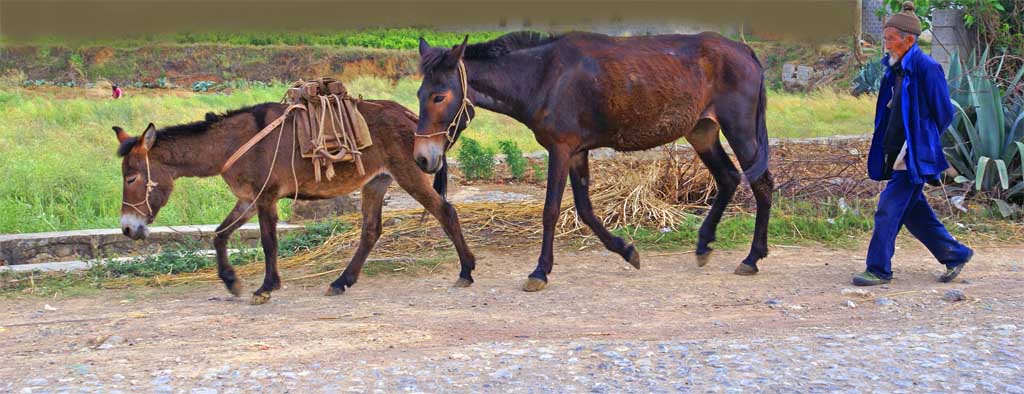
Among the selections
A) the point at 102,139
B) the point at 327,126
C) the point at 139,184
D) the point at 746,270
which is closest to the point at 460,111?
the point at 327,126

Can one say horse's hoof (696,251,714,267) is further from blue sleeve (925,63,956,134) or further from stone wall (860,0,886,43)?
stone wall (860,0,886,43)

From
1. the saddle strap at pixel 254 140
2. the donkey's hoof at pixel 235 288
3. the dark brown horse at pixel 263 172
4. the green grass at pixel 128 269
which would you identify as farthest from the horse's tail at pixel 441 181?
the green grass at pixel 128 269

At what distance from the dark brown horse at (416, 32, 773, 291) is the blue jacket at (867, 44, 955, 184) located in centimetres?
108

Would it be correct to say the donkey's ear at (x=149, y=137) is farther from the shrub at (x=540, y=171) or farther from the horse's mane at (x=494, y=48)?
the shrub at (x=540, y=171)

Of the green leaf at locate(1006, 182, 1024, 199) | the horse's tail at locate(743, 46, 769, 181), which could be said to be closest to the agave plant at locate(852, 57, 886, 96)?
the green leaf at locate(1006, 182, 1024, 199)

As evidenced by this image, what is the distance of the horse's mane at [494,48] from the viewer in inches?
266

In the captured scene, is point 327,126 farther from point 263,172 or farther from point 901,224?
point 901,224

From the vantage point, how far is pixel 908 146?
6.59 meters

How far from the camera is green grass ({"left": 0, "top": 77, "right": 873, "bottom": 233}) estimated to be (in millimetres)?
10047

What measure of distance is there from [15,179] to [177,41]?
25.1 m

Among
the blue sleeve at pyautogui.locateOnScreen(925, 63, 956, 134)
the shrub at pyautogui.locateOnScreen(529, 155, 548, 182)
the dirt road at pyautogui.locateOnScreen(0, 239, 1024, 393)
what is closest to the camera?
the dirt road at pyautogui.locateOnScreen(0, 239, 1024, 393)

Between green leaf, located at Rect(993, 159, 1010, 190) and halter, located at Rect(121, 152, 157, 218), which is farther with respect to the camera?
green leaf, located at Rect(993, 159, 1010, 190)

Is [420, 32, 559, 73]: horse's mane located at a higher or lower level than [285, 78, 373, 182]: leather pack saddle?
higher

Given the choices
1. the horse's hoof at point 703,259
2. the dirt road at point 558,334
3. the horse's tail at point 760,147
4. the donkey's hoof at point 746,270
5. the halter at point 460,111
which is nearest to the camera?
the dirt road at point 558,334
